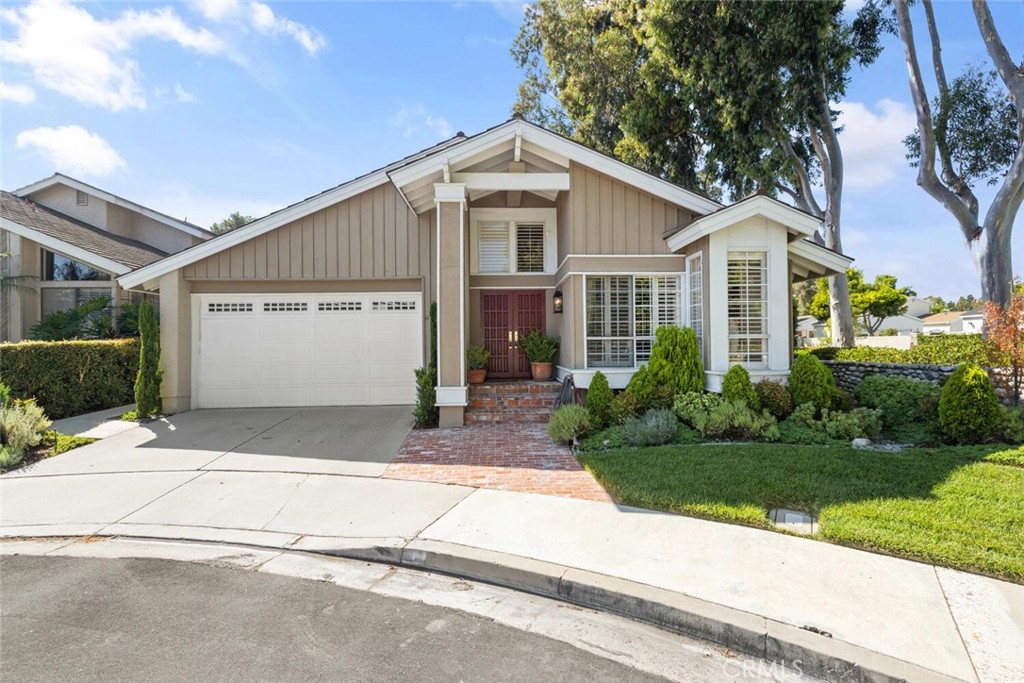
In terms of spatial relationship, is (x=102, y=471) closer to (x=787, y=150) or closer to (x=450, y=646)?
(x=450, y=646)

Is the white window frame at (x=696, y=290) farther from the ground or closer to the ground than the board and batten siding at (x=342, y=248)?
closer to the ground

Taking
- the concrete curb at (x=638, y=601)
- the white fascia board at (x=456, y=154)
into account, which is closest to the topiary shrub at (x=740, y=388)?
the concrete curb at (x=638, y=601)

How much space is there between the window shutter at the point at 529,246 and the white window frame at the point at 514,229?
0.28 feet

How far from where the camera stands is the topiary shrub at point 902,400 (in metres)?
7.88

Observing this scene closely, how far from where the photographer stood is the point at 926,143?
14508mm

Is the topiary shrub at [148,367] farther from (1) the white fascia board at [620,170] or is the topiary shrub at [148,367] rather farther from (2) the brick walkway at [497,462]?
(1) the white fascia board at [620,170]

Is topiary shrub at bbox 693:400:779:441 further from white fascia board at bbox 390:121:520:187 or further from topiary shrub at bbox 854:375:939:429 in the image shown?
white fascia board at bbox 390:121:520:187

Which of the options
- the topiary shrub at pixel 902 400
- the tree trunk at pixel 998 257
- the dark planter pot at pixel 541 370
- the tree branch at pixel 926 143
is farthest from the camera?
the tree branch at pixel 926 143

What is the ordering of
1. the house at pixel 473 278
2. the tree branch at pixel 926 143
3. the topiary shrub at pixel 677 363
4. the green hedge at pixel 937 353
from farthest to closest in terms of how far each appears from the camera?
1. the tree branch at pixel 926 143
2. the green hedge at pixel 937 353
3. the house at pixel 473 278
4. the topiary shrub at pixel 677 363

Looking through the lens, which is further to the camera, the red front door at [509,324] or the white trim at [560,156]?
the red front door at [509,324]

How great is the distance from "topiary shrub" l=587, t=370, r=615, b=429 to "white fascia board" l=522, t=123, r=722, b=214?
380 cm

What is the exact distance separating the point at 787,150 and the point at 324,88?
12887 mm

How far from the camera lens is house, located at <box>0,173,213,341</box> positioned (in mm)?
12727

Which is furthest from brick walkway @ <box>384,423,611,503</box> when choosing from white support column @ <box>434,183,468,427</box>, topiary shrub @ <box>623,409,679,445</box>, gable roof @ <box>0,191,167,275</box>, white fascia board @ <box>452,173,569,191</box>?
gable roof @ <box>0,191,167,275</box>
